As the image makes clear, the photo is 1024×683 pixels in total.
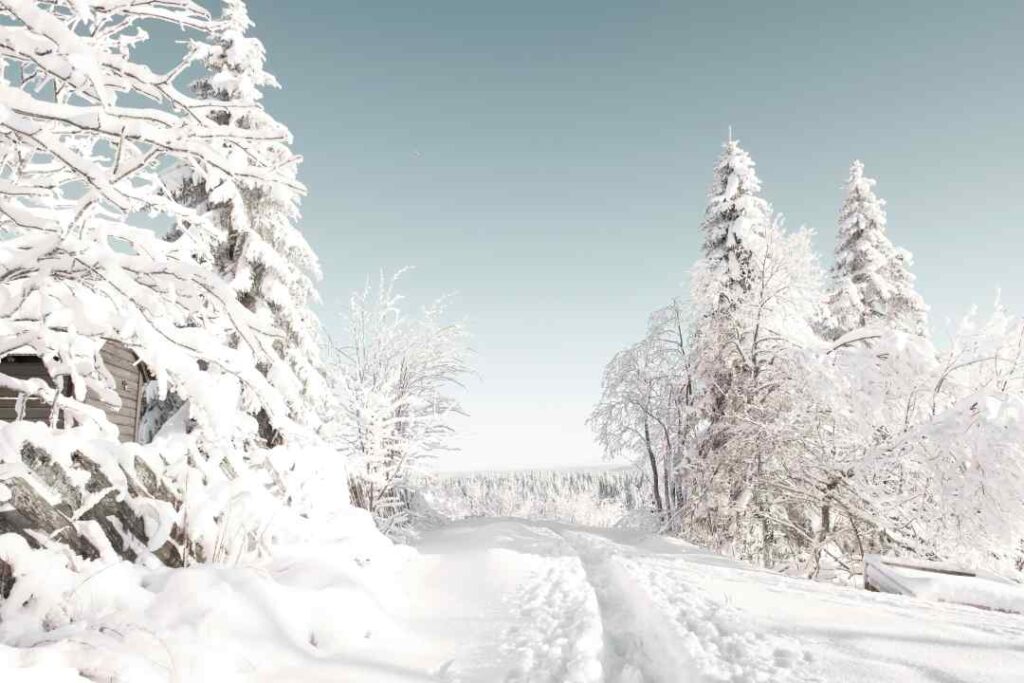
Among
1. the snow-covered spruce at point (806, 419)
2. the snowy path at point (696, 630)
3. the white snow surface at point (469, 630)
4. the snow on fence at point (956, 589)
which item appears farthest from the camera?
the snow-covered spruce at point (806, 419)

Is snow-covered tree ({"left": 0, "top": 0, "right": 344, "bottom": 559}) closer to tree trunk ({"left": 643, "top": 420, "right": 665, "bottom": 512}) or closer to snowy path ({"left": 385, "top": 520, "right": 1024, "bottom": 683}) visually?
snowy path ({"left": 385, "top": 520, "right": 1024, "bottom": 683})

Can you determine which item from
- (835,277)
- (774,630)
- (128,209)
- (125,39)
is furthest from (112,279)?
(835,277)

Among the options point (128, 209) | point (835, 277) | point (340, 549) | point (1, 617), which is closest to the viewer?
point (128, 209)

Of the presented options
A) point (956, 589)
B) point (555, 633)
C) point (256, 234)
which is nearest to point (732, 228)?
point (956, 589)

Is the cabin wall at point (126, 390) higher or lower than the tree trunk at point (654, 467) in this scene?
higher

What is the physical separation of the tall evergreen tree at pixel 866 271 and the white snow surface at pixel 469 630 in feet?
61.0

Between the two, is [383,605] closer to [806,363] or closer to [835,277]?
[806,363]

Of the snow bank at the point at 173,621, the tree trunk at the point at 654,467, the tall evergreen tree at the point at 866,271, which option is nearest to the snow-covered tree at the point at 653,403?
the tree trunk at the point at 654,467

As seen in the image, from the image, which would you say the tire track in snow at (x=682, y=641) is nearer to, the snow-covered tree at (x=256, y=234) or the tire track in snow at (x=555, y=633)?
the tire track in snow at (x=555, y=633)

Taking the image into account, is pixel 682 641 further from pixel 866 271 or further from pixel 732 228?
pixel 866 271

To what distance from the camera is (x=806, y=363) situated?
1174 centimetres

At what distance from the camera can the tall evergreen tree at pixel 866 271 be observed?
2164 cm

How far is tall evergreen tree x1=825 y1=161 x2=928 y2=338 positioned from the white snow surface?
18600 mm

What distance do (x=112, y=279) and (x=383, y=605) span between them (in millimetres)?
4043
